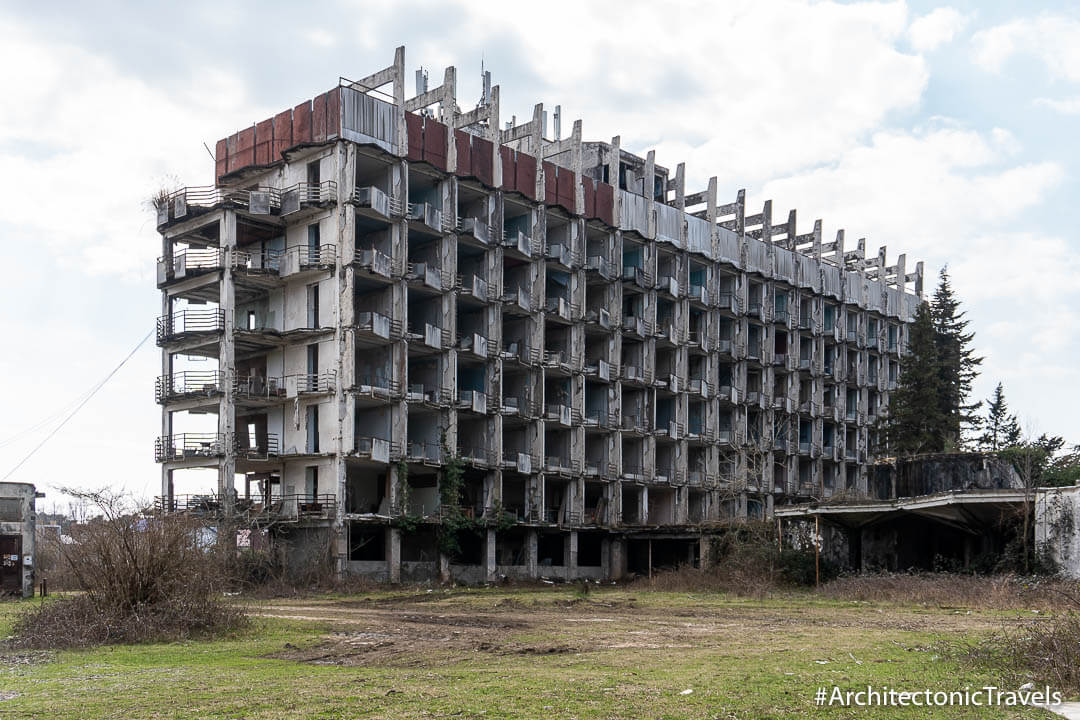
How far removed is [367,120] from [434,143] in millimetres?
4698

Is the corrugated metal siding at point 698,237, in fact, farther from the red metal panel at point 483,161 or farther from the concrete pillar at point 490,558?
the concrete pillar at point 490,558

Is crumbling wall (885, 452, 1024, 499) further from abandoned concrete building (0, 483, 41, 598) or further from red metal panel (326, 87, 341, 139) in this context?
abandoned concrete building (0, 483, 41, 598)

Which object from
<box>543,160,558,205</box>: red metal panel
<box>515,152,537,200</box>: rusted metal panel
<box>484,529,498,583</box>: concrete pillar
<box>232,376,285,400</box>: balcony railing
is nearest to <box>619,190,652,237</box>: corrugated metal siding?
<box>543,160,558,205</box>: red metal panel

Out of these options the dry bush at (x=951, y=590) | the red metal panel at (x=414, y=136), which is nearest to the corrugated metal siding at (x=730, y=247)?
the red metal panel at (x=414, y=136)

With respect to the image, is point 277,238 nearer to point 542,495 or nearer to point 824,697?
point 542,495

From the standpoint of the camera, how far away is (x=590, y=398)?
76375mm

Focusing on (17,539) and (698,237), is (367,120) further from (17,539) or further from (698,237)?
(698,237)

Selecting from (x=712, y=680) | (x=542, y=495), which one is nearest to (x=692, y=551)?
(x=542, y=495)

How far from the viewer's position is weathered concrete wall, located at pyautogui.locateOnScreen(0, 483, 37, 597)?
45.6 meters

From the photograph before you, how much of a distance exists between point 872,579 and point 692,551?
29.3m

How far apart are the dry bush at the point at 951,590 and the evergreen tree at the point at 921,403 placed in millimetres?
37412

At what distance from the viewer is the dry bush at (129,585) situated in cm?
2439

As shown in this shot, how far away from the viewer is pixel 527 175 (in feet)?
229

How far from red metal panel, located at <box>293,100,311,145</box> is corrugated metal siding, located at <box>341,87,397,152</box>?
266 cm
